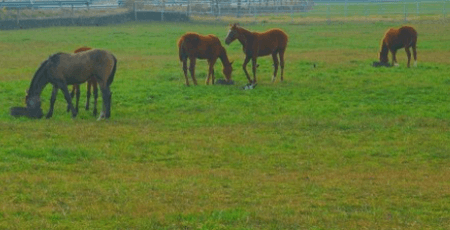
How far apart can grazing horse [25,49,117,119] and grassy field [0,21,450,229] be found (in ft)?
1.55

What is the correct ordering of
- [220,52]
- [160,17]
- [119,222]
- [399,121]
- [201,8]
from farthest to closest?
1. [201,8]
2. [160,17]
3. [220,52]
4. [399,121]
5. [119,222]

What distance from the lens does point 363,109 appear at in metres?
18.9

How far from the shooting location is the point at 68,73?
17.8 m

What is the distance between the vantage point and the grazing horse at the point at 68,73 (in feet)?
58.3

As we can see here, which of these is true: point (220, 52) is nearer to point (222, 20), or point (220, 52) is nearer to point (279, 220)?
point (279, 220)

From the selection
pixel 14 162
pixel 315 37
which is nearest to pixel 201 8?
pixel 315 37

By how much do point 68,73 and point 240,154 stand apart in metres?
5.40

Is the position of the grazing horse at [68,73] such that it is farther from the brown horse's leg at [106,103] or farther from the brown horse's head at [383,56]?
the brown horse's head at [383,56]

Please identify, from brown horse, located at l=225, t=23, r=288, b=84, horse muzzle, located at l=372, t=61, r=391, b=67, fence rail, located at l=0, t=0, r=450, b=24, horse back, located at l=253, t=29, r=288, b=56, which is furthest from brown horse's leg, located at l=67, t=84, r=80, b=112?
fence rail, located at l=0, t=0, r=450, b=24

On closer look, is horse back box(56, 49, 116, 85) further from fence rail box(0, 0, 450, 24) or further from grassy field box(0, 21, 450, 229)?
fence rail box(0, 0, 450, 24)

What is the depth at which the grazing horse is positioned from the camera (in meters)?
→ 17.8

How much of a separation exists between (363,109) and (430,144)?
3961 millimetres

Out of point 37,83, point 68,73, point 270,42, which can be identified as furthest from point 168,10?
point 68,73

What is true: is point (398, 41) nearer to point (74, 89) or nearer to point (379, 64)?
point (379, 64)
